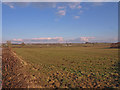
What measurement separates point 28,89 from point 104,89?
4199 mm

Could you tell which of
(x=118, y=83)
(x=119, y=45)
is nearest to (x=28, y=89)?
(x=118, y=83)

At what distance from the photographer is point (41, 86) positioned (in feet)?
17.9

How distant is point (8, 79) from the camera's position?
6.35 metres

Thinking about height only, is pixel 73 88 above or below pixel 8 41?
below

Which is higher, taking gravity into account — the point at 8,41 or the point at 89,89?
the point at 8,41

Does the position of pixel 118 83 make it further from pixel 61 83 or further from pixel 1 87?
pixel 1 87

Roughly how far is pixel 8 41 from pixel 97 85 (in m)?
41.6

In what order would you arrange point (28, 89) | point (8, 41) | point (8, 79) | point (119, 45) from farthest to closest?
1. point (119, 45)
2. point (8, 41)
3. point (8, 79)
4. point (28, 89)

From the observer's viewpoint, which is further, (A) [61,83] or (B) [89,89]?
(A) [61,83]

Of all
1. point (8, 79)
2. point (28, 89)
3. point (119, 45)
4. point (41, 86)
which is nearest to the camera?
point (28, 89)

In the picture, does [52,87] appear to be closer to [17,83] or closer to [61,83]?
[61,83]

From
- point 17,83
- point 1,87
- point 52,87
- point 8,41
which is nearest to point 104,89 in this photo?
point 52,87

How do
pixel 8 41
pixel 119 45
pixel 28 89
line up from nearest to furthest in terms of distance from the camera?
1. pixel 28 89
2. pixel 8 41
3. pixel 119 45

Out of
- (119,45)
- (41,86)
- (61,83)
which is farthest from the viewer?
(119,45)
